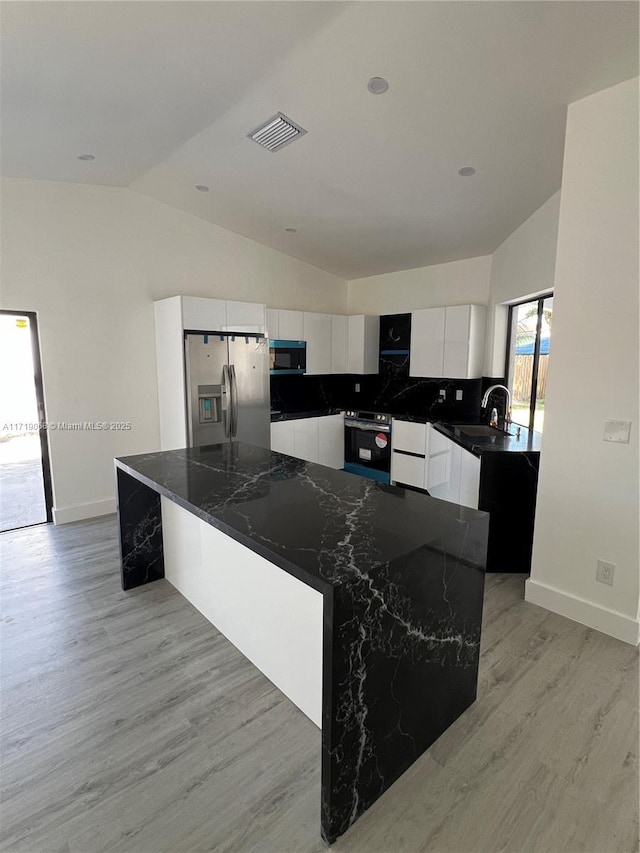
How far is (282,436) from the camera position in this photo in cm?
507

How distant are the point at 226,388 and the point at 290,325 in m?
1.27

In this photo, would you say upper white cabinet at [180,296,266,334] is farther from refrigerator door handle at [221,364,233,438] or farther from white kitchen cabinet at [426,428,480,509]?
white kitchen cabinet at [426,428,480,509]

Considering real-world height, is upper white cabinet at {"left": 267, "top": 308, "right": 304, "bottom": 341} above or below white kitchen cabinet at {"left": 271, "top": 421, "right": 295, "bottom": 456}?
above

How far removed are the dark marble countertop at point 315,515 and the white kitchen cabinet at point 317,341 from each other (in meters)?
3.04

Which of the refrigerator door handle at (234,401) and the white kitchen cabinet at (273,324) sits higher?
the white kitchen cabinet at (273,324)

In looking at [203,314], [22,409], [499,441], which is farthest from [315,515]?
[22,409]

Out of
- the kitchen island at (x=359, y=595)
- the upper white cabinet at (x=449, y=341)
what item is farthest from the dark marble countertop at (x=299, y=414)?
the kitchen island at (x=359, y=595)

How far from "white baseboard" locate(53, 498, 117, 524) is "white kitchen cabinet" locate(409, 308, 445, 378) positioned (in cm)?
356

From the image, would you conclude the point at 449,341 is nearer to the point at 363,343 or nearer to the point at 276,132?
the point at 363,343

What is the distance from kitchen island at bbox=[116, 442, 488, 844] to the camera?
136 centimetres

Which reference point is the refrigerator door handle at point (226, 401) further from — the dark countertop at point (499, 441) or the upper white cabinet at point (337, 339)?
the dark countertop at point (499, 441)

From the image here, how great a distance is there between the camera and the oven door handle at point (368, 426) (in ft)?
16.9

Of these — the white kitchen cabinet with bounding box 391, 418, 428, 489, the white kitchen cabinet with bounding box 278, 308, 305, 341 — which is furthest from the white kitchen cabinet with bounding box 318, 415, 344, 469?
the white kitchen cabinet with bounding box 278, 308, 305, 341

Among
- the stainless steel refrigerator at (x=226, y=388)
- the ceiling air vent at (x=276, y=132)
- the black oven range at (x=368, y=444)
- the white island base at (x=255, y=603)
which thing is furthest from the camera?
the black oven range at (x=368, y=444)
